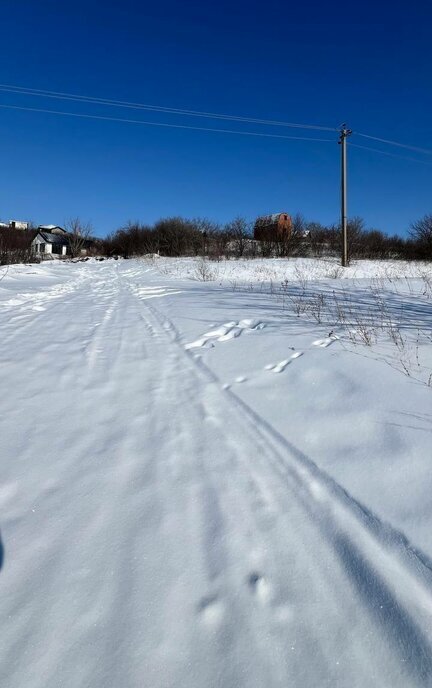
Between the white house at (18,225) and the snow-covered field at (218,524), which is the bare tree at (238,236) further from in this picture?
the white house at (18,225)

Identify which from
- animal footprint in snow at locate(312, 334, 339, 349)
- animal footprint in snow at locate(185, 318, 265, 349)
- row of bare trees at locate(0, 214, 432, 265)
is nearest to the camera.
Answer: animal footprint in snow at locate(312, 334, 339, 349)

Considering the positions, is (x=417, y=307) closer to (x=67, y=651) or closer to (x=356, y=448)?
(x=356, y=448)

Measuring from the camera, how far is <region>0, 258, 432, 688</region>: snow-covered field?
118 cm

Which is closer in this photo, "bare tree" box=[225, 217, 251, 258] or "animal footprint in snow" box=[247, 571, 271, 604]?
"animal footprint in snow" box=[247, 571, 271, 604]

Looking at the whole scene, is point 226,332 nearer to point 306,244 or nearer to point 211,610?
point 211,610

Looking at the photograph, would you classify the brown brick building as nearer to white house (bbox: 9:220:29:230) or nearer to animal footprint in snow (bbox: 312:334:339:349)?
animal footprint in snow (bbox: 312:334:339:349)

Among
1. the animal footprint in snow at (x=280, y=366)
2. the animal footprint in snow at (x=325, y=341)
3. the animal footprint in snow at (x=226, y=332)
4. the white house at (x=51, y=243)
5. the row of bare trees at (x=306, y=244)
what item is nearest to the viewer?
the animal footprint in snow at (x=280, y=366)

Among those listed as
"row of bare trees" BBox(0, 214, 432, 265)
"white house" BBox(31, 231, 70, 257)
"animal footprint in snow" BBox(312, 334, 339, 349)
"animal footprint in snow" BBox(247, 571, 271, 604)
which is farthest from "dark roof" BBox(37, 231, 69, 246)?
"animal footprint in snow" BBox(247, 571, 271, 604)

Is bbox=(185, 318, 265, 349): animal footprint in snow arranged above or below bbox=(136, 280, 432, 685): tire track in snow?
above

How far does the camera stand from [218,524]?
67.2 inches

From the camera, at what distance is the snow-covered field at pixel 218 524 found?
1.18 meters

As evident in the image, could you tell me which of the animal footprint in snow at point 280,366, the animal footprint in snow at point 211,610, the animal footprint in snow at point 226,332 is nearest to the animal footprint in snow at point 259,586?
the animal footprint in snow at point 211,610

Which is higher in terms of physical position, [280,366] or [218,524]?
[280,366]

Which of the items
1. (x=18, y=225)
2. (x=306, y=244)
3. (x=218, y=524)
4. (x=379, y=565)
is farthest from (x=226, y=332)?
(x=18, y=225)
